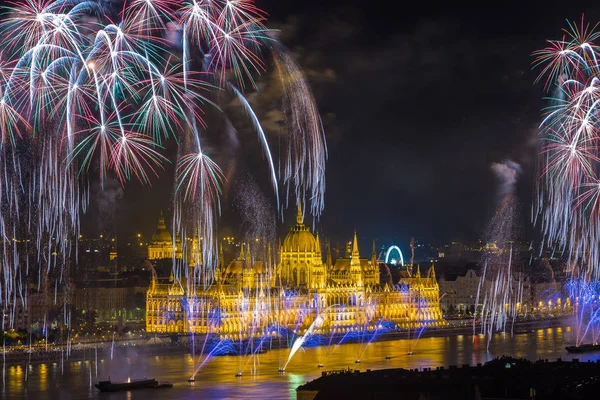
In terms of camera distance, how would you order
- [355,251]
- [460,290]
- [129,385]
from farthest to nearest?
[460,290] < [355,251] < [129,385]

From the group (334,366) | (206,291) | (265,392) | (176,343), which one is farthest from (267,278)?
(265,392)

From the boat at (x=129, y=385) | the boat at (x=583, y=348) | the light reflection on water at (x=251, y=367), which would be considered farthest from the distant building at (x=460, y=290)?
the boat at (x=129, y=385)

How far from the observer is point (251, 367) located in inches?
2180

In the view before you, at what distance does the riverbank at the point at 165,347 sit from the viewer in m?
56.6

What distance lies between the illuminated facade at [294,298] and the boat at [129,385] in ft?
73.3

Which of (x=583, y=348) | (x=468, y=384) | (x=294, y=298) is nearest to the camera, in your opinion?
(x=468, y=384)

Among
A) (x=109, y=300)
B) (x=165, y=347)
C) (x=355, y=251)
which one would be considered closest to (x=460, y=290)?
(x=355, y=251)

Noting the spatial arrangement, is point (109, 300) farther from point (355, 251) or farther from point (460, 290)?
point (460, 290)

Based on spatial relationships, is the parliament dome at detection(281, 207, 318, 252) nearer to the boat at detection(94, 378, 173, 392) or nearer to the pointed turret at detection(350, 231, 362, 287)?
the pointed turret at detection(350, 231, 362, 287)

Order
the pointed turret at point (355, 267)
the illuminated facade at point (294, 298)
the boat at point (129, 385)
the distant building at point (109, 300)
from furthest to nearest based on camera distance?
1. the pointed turret at point (355, 267)
2. the distant building at point (109, 300)
3. the illuminated facade at point (294, 298)
4. the boat at point (129, 385)

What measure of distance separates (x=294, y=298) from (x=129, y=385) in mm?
32207

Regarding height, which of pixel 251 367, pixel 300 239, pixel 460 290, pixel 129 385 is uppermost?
pixel 300 239

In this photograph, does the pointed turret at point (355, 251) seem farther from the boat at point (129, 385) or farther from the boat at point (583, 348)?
the boat at point (129, 385)

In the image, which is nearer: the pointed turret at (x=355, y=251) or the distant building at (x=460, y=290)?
the pointed turret at (x=355, y=251)
